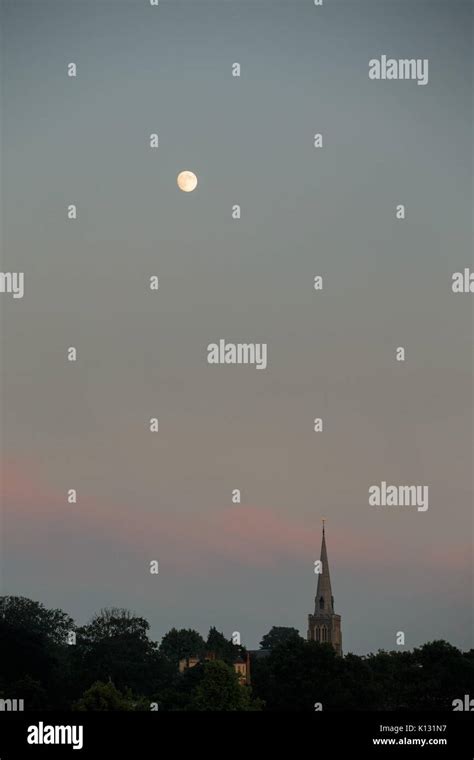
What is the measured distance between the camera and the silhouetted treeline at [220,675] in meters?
137

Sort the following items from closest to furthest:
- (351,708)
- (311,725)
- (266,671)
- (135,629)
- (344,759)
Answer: (344,759), (311,725), (351,708), (266,671), (135,629)

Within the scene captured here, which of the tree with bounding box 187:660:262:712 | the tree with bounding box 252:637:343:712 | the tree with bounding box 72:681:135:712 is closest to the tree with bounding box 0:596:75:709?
the tree with bounding box 72:681:135:712

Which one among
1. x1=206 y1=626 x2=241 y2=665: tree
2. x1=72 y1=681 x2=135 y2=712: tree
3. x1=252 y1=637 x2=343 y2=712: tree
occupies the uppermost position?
x1=206 y1=626 x2=241 y2=665: tree

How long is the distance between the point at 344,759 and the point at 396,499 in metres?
89.0

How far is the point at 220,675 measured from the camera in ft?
449

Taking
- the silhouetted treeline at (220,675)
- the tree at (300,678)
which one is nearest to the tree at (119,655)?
the silhouetted treeline at (220,675)

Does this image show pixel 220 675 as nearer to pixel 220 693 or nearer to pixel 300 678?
pixel 220 693

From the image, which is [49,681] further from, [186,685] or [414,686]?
[414,686]

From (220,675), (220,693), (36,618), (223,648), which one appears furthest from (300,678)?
(223,648)

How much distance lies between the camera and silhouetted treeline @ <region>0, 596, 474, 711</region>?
137000mm

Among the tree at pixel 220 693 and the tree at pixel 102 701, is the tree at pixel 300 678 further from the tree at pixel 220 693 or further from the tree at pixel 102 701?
the tree at pixel 102 701

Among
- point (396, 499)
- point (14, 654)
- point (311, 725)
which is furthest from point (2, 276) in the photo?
point (311, 725)

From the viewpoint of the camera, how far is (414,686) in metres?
151

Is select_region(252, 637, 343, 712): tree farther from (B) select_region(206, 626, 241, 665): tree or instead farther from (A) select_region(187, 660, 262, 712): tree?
(B) select_region(206, 626, 241, 665): tree
